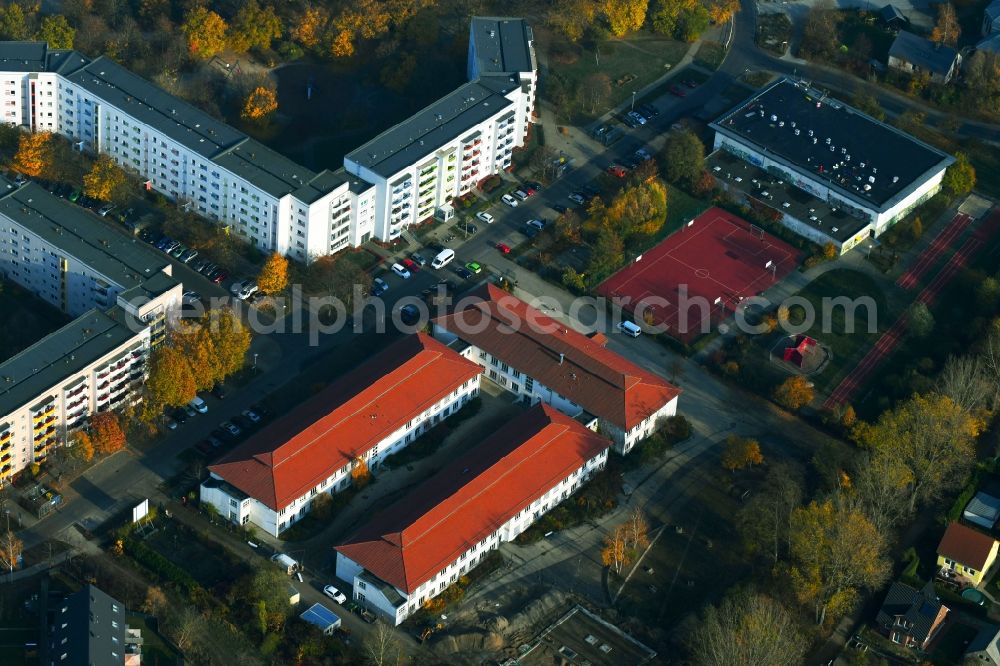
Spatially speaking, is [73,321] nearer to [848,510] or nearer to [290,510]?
[290,510]

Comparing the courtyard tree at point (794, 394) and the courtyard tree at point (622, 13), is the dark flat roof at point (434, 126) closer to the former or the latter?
the courtyard tree at point (622, 13)

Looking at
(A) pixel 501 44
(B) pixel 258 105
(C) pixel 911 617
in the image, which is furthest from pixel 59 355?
(C) pixel 911 617

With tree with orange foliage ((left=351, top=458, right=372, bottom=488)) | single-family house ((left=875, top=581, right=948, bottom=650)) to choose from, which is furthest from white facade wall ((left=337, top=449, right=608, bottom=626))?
single-family house ((left=875, top=581, right=948, bottom=650))

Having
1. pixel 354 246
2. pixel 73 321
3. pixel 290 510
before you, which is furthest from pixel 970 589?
pixel 73 321

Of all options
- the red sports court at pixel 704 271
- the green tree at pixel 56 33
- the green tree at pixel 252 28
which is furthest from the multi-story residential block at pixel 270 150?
the red sports court at pixel 704 271

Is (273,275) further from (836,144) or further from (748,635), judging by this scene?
(836,144)

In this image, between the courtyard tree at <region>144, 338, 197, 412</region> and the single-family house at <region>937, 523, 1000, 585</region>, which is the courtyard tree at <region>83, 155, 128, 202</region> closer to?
the courtyard tree at <region>144, 338, 197, 412</region>

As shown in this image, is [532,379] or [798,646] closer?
[798,646]
